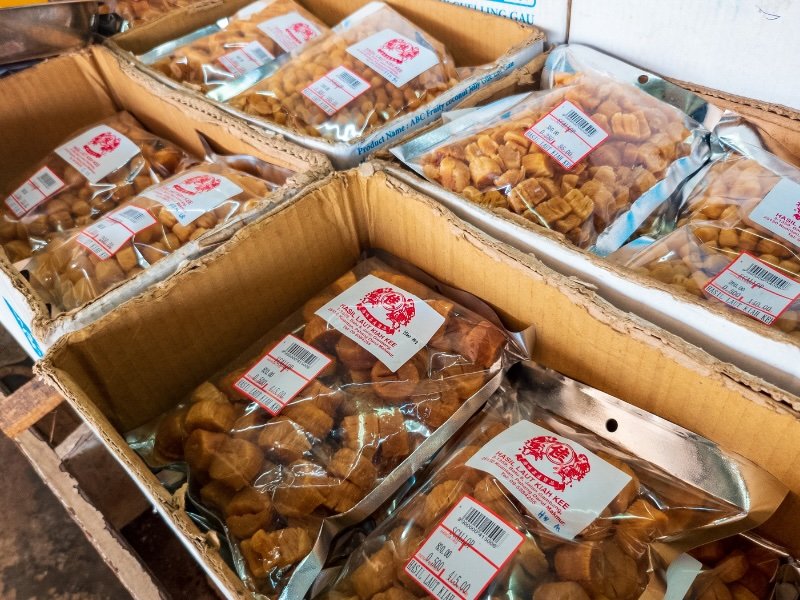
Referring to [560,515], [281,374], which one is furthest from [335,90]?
[560,515]

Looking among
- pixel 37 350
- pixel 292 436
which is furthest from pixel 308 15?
pixel 292 436

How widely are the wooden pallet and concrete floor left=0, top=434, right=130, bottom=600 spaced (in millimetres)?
227

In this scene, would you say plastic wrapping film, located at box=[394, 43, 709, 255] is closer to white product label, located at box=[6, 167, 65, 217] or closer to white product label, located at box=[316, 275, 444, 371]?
white product label, located at box=[316, 275, 444, 371]

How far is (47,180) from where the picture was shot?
116 cm

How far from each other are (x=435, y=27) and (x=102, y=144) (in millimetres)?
760

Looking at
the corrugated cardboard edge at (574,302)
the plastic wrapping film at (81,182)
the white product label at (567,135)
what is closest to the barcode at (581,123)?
the white product label at (567,135)

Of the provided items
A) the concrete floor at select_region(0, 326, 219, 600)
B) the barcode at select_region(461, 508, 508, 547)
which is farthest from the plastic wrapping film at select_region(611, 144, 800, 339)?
the concrete floor at select_region(0, 326, 219, 600)

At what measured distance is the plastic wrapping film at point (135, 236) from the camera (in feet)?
3.02

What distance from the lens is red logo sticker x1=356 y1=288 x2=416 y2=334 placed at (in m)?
0.83

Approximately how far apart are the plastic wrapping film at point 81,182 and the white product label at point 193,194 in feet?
0.49

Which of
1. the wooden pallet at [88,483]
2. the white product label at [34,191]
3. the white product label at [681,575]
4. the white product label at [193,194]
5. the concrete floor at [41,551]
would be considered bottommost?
the concrete floor at [41,551]

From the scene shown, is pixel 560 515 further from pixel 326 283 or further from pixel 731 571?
pixel 326 283

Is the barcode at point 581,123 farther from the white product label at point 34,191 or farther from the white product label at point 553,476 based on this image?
the white product label at point 34,191

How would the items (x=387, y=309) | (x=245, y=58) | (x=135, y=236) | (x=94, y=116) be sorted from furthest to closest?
(x=94, y=116) < (x=245, y=58) < (x=135, y=236) < (x=387, y=309)
